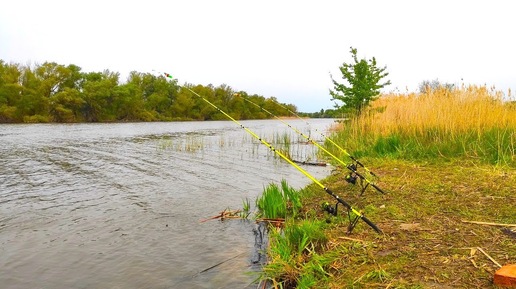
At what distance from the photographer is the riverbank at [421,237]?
344cm

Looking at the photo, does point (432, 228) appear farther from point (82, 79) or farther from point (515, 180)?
point (82, 79)

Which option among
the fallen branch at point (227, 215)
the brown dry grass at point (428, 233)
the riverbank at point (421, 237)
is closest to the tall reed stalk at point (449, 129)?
the brown dry grass at point (428, 233)

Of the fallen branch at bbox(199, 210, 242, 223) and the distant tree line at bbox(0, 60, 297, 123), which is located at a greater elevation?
the distant tree line at bbox(0, 60, 297, 123)

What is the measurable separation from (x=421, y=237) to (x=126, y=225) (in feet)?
16.5

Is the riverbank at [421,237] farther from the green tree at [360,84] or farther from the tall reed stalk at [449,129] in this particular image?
the green tree at [360,84]

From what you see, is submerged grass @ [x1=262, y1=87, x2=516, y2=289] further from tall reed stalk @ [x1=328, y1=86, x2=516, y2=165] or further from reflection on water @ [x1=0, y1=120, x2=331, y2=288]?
reflection on water @ [x1=0, y1=120, x2=331, y2=288]

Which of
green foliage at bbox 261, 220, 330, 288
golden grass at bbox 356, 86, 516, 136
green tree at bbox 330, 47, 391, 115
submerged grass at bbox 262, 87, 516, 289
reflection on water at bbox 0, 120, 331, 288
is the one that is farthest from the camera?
green tree at bbox 330, 47, 391, 115

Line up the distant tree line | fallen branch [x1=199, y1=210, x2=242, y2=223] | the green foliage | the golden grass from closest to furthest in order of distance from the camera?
1. the green foliage
2. fallen branch [x1=199, y1=210, x2=242, y2=223]
3. the golden grass
4. the distant tree line

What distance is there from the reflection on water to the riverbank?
3.98 feet

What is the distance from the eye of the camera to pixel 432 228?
4.62 metres

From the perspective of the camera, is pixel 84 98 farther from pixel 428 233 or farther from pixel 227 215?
pixel 428 233

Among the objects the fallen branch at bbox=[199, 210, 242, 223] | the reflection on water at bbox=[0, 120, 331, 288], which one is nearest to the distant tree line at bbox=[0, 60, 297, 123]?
the reflection on water at bbox=[0, 120, 331, 288]

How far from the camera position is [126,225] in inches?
273

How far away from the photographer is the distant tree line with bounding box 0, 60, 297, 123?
61844mm
